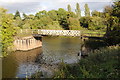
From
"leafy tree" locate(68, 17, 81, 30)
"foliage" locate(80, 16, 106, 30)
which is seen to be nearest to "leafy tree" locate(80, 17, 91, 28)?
"foliage" locate(80, 16, 106, 30)

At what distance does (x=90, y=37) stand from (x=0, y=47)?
13480mm

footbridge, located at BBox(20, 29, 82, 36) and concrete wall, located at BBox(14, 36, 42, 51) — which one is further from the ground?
footbridge, located at BBox(20, 29, 82, 36)

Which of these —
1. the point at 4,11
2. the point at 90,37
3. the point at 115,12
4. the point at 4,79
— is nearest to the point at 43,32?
the point at 90,37

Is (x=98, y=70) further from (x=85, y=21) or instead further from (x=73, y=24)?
(x=85, y=21)

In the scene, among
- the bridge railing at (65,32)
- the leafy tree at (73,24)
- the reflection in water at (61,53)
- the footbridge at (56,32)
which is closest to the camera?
the reflection in water at (61,53)

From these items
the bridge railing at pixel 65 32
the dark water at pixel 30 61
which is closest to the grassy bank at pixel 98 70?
the dark water at pixel 30 61

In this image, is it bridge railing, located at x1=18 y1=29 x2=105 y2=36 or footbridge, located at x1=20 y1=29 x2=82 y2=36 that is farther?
footbridge, located at x1=20 y1=29 x2=82 y2=36

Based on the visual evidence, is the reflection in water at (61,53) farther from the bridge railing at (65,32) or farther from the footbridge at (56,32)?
the bridge railing at (65,32)

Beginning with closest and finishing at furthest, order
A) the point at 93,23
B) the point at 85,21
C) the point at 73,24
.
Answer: the point at 93,23 < the point at 73,24 < the point at 85,21

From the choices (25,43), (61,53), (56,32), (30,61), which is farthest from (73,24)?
(30,61)

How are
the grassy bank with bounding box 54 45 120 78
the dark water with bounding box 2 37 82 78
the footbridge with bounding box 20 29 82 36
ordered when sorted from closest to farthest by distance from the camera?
the grassy bank with bounding box 54 45 120 78 → the dark water with bounding box 2 37 82 78 → the footbridge with bounding box 20 29 82 36

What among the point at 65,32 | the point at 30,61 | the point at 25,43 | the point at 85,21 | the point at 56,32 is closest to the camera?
the point at 30,61

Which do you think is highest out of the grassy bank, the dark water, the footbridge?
the footbridge

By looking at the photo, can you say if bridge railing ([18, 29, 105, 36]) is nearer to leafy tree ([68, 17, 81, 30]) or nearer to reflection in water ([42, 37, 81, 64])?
reflection in water ([42, 37, 81, 64])
